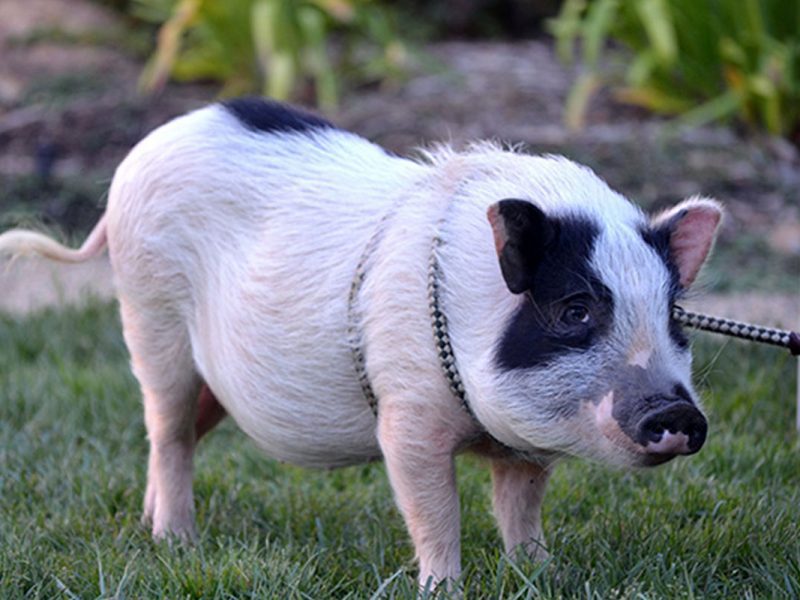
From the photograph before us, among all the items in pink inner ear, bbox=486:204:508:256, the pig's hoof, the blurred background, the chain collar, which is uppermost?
pink inner ear, bbox=486:204:508:256

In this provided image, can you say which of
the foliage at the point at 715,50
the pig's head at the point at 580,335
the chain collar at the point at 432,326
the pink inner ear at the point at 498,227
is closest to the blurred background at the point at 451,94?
the foliage at the point at 715,50

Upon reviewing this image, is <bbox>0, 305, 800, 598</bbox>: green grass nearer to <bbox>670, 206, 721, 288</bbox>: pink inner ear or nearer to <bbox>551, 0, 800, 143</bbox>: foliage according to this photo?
<bbox>670, 206, 721, 288</bbox>: pink inner ear

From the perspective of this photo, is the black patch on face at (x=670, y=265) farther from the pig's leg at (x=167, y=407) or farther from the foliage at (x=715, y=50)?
the foliage at (x=715, y=50)

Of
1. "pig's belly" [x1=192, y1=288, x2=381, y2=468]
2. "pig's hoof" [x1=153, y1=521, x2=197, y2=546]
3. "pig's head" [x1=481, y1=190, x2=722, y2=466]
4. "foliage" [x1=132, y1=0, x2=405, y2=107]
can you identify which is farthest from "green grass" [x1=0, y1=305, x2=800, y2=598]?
"foliage" [x1=132, y1=0, x2=405, y2=107]

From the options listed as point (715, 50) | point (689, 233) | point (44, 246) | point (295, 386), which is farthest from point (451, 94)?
point (689, 233)

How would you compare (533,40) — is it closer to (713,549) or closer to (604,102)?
(604,102)

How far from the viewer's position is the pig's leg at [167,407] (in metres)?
3.98

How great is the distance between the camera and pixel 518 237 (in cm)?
302

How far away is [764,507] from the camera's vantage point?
12.8 feet

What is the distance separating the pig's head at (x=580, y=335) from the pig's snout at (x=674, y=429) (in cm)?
7

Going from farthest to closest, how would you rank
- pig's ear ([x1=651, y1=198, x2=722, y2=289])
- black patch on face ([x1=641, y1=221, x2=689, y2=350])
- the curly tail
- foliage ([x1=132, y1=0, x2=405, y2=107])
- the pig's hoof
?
Answer: foliage ([x1=132, y1=0, x2=405, y2=107]), the curly tail, the pig's hoof, pig's ear ([x1=651, y1=198, x2=722, y2=289]), black patch on face ([x1=641, y1=221, x2=689, y2=350])

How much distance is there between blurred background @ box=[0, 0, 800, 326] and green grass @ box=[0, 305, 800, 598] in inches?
59.8

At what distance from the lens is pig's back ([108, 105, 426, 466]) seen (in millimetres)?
3523

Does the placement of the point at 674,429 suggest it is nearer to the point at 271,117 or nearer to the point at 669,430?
the point at 669,430
